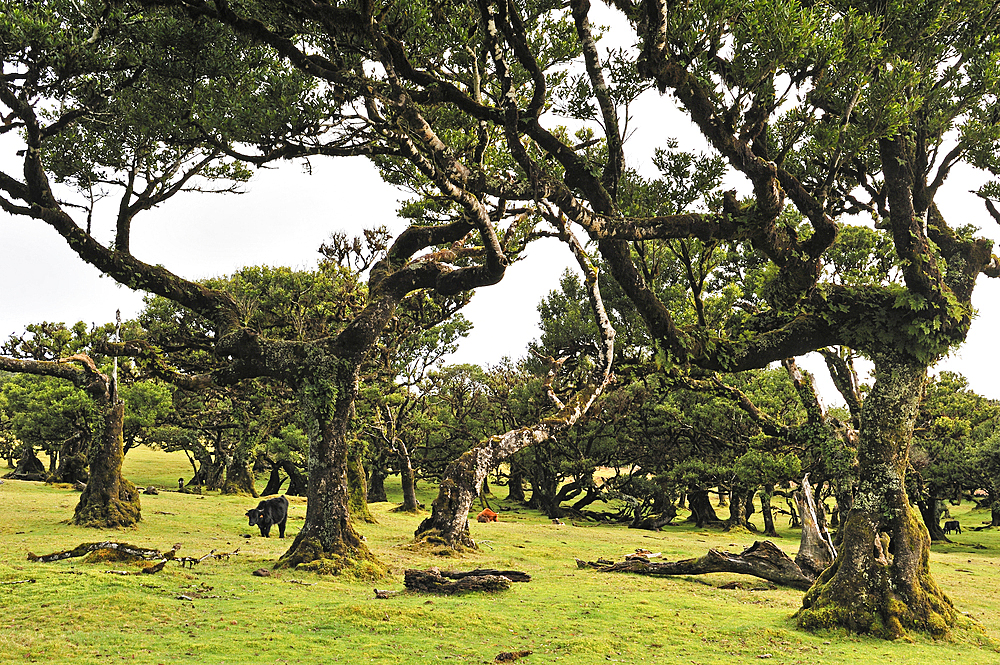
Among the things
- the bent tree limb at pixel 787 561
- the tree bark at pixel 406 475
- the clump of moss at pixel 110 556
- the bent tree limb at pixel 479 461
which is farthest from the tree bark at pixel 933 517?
the clump of moss at pixel 110 556

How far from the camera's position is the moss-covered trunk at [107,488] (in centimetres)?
1714

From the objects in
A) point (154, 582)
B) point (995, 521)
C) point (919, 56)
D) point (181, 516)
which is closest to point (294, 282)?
point (181, 516)

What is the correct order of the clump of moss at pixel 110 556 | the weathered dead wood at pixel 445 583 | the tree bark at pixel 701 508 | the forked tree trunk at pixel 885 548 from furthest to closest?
the tree bark at pixel 701 508 < the clump of moss at pixel 110 556 < the weathered dead wood at pixel 445 583 < the forked tree trunk at pixel 885 548

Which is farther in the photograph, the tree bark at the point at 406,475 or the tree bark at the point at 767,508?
the tree bark at the point at 406,475

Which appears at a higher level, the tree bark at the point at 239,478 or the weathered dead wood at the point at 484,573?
the tree bark at the point at 239,478

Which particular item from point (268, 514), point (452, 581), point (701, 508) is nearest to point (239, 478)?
point (268, 514)

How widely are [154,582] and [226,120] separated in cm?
786

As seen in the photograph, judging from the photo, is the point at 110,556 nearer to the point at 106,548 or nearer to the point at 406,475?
the point at 106,548

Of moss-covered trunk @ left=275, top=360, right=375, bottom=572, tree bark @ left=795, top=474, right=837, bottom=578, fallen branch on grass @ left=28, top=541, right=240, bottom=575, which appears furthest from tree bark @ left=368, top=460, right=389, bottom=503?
tree bark @ left=795, top=474, right=837, bottom=578

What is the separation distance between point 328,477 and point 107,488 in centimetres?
894

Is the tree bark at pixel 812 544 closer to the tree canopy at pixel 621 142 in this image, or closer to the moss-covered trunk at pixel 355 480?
the tree canopy at pixel 621 142

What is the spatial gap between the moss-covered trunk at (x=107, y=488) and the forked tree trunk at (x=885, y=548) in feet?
56.6

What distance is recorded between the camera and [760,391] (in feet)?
93.1

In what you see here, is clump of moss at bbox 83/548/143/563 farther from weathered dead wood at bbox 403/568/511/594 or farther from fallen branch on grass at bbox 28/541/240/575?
weathered dead wood at bbox 403/568/511/594
